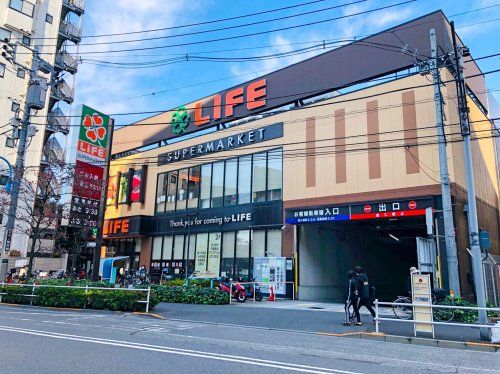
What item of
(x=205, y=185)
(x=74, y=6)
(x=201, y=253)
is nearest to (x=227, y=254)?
(x=201, y=253)

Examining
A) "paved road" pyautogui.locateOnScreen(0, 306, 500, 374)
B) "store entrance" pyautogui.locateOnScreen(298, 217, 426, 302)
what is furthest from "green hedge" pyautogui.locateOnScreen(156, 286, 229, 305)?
"paved road" pyautogui.locateOnScreen(0, 306, 500, 374)

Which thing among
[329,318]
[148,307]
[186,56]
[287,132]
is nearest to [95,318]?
[148,307]

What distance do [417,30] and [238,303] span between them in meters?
16.5

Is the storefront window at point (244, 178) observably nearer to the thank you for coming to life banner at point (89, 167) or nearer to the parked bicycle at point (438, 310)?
the thank you for coming to life banner at point (89, 167)

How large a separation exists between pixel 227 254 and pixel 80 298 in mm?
11773

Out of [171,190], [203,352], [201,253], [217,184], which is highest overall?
Result: [171,190]

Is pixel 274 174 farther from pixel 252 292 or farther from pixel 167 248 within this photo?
pixel 167 248

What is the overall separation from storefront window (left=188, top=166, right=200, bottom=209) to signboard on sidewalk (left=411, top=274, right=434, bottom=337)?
20.9 m

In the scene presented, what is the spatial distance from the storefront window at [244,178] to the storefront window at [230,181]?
403mm

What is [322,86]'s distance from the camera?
2498 centimetres

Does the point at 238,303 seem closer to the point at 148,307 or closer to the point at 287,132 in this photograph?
the point at 148,307

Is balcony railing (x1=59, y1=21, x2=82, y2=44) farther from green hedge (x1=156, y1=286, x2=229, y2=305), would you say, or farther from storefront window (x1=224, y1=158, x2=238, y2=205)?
green hedge (x1=156, y1=286, x2=229, y2=305)

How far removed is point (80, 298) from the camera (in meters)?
17.8

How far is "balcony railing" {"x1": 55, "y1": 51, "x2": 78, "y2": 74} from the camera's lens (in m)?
39.8
